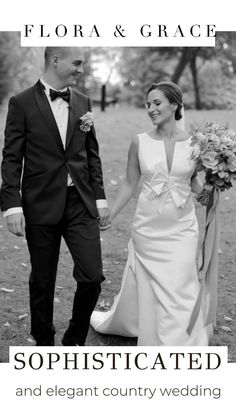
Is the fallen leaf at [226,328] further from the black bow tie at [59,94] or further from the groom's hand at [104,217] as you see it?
the black bow tie at [59,94]

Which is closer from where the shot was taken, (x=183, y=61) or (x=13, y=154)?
(x=13, y=154)

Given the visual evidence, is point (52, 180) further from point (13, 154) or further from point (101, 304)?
point (101, 304)

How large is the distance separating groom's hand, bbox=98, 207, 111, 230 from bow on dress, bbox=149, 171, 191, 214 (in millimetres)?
447

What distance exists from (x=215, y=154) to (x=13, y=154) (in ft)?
5.17

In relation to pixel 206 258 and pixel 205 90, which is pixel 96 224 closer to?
pixel 206 258

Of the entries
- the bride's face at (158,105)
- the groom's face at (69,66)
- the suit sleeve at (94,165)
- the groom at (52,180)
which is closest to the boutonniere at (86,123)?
the groom at (52,180)

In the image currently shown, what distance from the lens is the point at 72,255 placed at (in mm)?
4844

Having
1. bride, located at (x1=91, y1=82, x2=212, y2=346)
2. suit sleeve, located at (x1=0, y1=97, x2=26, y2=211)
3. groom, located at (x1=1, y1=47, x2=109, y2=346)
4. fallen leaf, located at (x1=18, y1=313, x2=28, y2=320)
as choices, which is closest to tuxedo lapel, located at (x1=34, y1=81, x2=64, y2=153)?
groom, located at (x1=1, y1=47, x2=109, y2=346)

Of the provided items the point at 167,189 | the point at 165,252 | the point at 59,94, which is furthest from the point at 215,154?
the point at 59,94

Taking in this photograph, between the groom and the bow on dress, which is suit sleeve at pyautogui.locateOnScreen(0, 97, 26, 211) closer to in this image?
the groom

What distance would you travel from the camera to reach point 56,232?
483 centimetres

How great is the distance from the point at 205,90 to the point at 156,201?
38.5m

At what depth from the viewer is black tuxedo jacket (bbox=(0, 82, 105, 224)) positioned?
465 cm

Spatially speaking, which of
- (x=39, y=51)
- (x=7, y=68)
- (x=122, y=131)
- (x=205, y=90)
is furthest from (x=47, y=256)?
(x=205, y=90)
